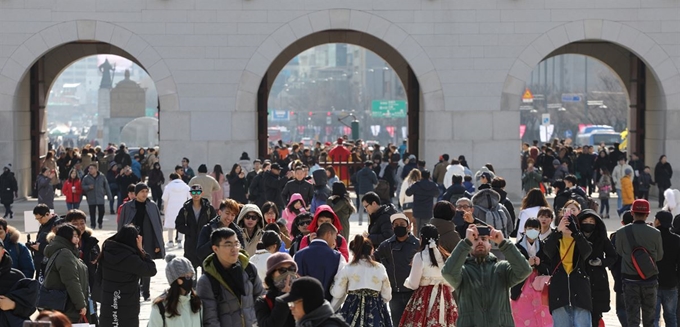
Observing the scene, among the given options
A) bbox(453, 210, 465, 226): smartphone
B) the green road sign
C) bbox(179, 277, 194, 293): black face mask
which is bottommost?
bbox(179, 277, 194, 293): black face mask

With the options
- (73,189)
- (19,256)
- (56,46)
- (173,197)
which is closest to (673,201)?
(173,197)

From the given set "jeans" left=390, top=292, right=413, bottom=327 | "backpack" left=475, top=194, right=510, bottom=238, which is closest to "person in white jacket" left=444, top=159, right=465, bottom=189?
"backpack" left=475, top=194, right=510, bottom=238

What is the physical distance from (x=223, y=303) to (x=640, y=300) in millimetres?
5053

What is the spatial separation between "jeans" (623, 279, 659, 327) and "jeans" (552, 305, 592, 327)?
1.12 m

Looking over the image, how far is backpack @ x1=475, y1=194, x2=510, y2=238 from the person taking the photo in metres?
15.9

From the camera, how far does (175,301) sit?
9.84 m

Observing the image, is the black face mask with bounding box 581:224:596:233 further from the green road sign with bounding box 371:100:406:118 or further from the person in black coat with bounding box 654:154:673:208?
the green road sign with bounding box 371:100:406:118

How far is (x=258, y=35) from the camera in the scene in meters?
29.7

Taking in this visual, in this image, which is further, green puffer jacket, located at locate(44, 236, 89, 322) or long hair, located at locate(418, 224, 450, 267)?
green puffer jacket, located at locate(44, 236, 89, 322)

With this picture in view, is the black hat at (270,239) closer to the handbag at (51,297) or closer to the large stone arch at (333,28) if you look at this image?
the handbag at (51,297)

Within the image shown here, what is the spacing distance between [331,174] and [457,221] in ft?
33.1

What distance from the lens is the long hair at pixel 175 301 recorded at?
9.83 metres

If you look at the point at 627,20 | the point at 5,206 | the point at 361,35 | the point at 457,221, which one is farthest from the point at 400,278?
the point at 361,35

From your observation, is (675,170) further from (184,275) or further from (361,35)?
(184,275)
